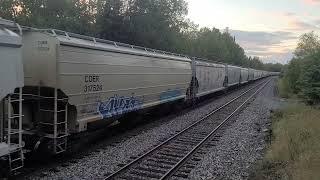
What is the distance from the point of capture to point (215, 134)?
16.8m

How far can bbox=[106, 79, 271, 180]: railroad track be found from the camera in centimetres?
1053

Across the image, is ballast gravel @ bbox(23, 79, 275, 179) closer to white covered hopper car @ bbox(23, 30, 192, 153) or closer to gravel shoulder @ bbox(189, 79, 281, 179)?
gravel shoulder @ bbox(189, 79, 281, 179)

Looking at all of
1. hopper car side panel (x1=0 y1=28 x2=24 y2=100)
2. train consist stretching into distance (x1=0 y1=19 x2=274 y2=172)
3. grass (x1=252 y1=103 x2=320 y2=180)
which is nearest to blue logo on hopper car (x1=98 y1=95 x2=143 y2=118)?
train consist stretching into distance (x1=0 y1=19 x2=274 y2=172)

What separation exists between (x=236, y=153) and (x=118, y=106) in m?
4.06

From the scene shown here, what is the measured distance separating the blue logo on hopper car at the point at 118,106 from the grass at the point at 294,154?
4.86 m

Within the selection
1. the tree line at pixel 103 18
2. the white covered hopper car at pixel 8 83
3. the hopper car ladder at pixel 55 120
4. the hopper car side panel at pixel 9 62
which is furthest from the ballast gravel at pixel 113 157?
the tree line at pixel 103 18

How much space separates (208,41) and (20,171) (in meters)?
99.0

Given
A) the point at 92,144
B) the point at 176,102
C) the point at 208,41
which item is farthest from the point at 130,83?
the point at 208,41

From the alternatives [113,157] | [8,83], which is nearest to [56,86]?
[113,157]

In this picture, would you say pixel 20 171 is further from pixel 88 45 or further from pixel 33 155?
pixel 88 45

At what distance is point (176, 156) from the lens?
1270cm

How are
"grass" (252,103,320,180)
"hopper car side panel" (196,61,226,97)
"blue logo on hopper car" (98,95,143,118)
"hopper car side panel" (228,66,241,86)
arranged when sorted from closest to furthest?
"grass" (252,103,320,180) → "blue logo on hopper car" (98,95,143,118) → "hopper car side panel" (196,61,226,97) → "hopper car side panel" (228,66,241,86)

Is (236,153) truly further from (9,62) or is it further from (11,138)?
(9,62)

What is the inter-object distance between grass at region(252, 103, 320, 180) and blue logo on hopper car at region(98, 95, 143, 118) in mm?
4865
